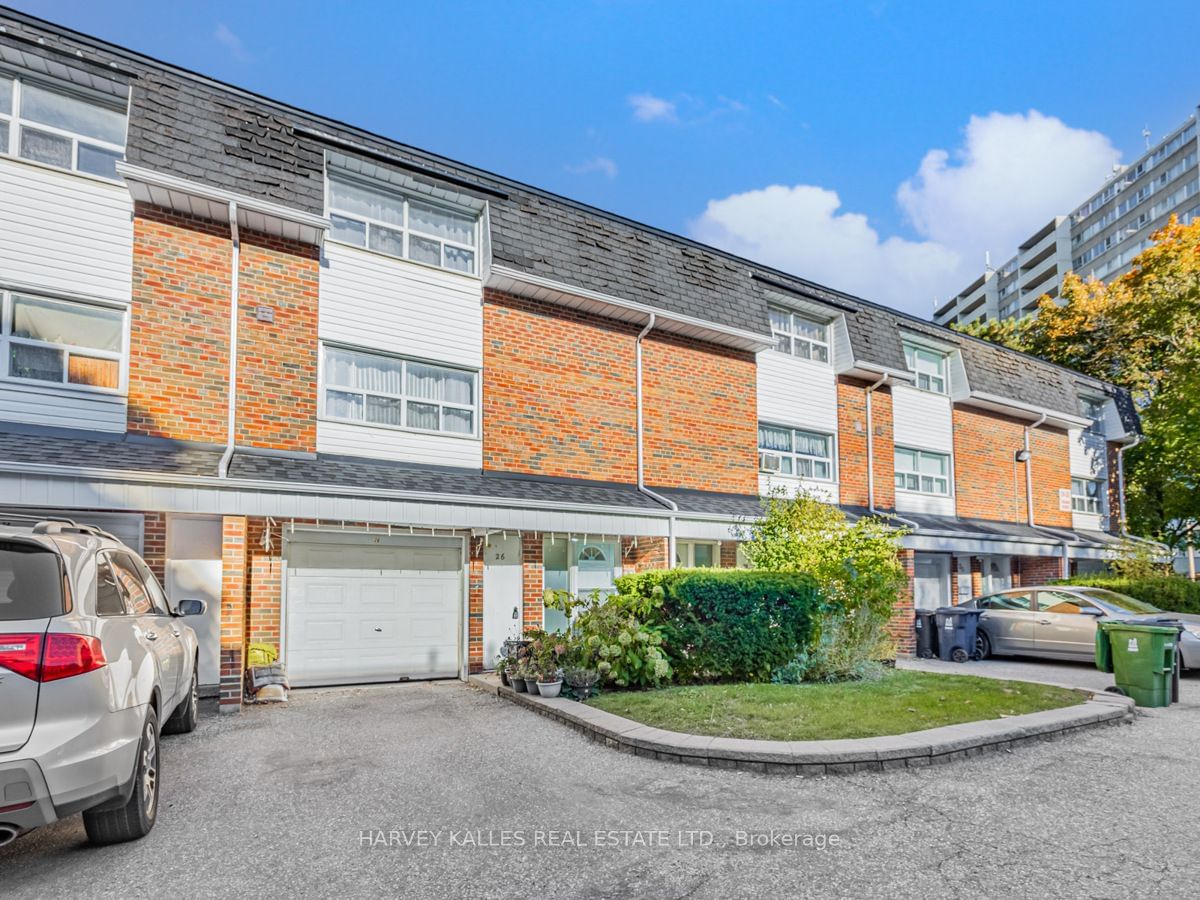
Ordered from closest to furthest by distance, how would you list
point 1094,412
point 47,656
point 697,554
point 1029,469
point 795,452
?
point 47,656 → point 697,554 → point 795,452 → point 1029,469 → point 1094,412

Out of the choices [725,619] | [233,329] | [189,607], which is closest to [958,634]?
[725,619]

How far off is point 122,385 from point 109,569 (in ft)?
18.3

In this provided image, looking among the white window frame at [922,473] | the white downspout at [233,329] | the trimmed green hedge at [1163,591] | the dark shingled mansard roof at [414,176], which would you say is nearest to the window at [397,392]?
the white downspout at [233,329]

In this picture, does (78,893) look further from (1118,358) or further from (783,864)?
(1118,358)

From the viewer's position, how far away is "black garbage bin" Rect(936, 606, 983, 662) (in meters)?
14.4

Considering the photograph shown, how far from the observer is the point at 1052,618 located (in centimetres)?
1387

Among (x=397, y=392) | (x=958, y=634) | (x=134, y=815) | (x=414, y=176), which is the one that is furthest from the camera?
(x=958, y=634)

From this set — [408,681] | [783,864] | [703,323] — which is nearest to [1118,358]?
[703,323]

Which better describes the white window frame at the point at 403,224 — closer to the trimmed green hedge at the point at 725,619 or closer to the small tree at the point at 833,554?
the trimmed green hedge at the point at 725,619

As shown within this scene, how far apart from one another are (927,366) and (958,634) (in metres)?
7.87

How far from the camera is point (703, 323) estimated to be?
14.4m

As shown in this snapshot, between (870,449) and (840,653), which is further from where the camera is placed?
(870,449)

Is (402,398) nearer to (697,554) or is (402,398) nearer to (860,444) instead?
(697,554)

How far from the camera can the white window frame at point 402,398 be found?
11.1 meters
